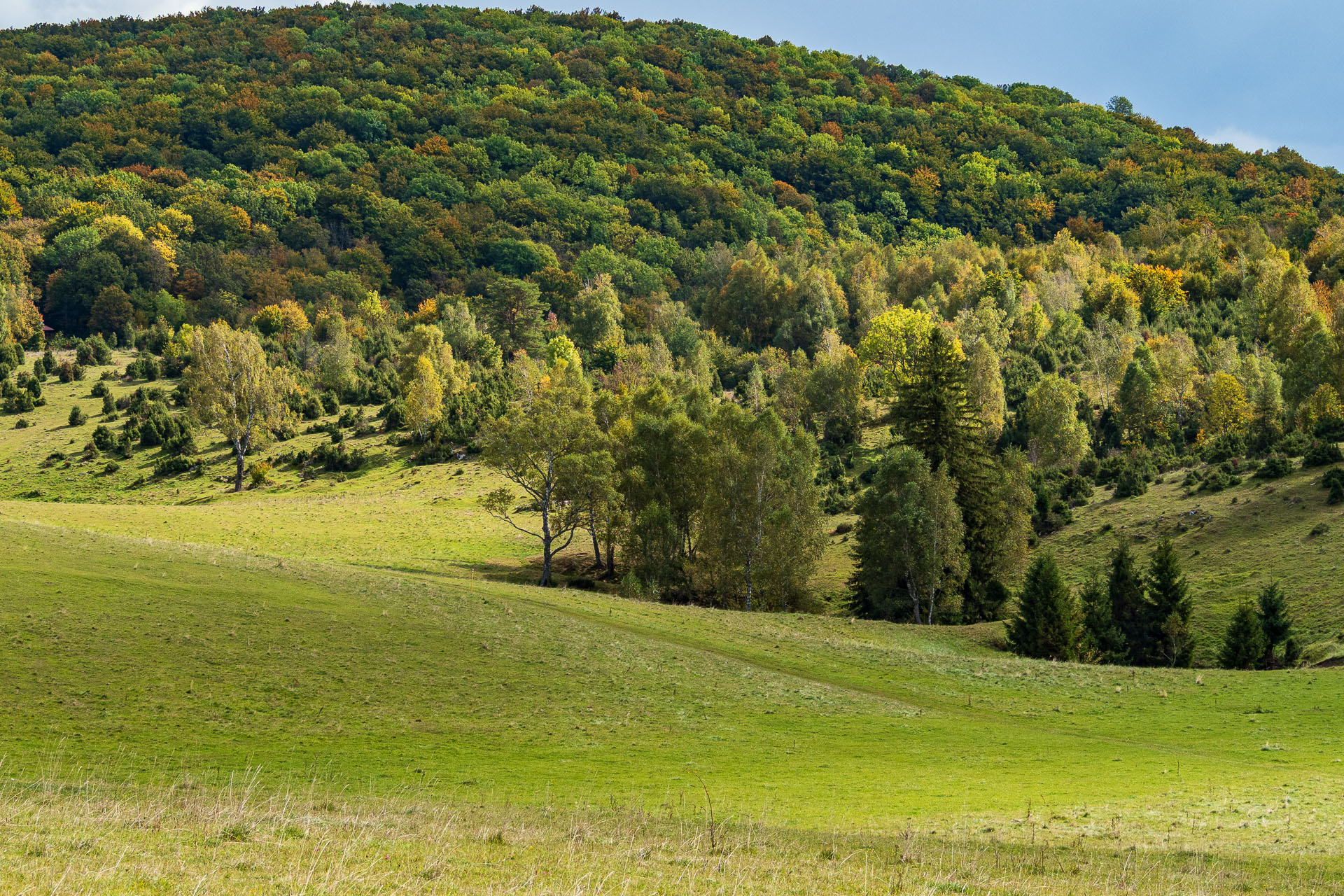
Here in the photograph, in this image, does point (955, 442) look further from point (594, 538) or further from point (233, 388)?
point (233, 388)

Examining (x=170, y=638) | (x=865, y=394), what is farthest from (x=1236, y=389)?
(x=170, y=638)

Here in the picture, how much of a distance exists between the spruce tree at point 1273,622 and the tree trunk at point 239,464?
289 feet

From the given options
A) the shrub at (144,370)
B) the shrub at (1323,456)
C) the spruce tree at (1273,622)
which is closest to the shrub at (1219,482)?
the shrub at (1323,456)

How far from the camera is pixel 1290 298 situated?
135000 millimetres

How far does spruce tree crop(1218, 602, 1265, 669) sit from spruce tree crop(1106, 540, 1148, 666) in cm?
533

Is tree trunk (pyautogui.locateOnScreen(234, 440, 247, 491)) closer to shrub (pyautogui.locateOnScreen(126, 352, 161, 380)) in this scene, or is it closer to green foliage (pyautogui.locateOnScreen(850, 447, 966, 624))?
shrub (pyautogui.locateOnScreen(126, 352, 161, 380))

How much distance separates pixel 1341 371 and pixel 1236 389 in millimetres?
15294

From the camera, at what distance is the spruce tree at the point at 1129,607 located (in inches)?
2222

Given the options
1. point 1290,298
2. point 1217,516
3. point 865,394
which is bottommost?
point 1217,516

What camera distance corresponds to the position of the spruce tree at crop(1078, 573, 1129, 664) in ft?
180

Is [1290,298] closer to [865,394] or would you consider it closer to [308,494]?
[865,394]

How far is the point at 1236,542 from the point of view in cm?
6794

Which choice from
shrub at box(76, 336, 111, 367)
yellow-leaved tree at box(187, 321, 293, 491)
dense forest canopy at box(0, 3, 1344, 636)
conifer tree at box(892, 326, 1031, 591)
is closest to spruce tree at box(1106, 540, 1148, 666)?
dense forest canopy at box(0, 3, 1344, 636)

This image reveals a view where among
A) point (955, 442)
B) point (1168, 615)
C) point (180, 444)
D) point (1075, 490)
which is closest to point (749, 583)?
point (955, 442)
